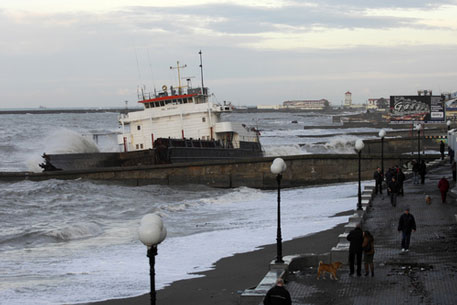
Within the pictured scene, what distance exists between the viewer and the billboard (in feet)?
166

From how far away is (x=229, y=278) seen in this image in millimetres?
15750

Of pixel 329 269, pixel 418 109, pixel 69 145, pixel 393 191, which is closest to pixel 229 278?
pixel 329 269

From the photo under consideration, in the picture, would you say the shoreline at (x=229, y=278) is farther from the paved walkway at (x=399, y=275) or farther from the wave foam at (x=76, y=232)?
the wave foam at (x=76, y=232)

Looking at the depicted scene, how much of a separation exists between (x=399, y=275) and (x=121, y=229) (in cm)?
1363

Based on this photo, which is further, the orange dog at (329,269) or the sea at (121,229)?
the sea at (121,229)

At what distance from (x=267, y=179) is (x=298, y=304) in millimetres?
26753

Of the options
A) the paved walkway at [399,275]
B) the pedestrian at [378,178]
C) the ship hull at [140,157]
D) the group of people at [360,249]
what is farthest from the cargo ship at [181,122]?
the group of people at [360,249]

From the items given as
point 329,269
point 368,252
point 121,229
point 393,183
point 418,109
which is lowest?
point 121,229

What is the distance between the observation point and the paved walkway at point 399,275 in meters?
11.8

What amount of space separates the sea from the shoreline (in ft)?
1.45

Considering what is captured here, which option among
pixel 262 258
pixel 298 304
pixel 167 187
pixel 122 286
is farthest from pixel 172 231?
pixel 167 187

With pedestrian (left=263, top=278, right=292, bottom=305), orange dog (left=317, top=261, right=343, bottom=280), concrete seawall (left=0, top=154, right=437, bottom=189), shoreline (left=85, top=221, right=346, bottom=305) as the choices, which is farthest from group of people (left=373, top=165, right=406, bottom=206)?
pedestrian (left=263, top=278, right=292, bottom=305)

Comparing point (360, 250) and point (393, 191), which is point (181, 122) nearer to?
point (393, 191)

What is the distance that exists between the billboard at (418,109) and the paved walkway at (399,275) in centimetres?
3218
